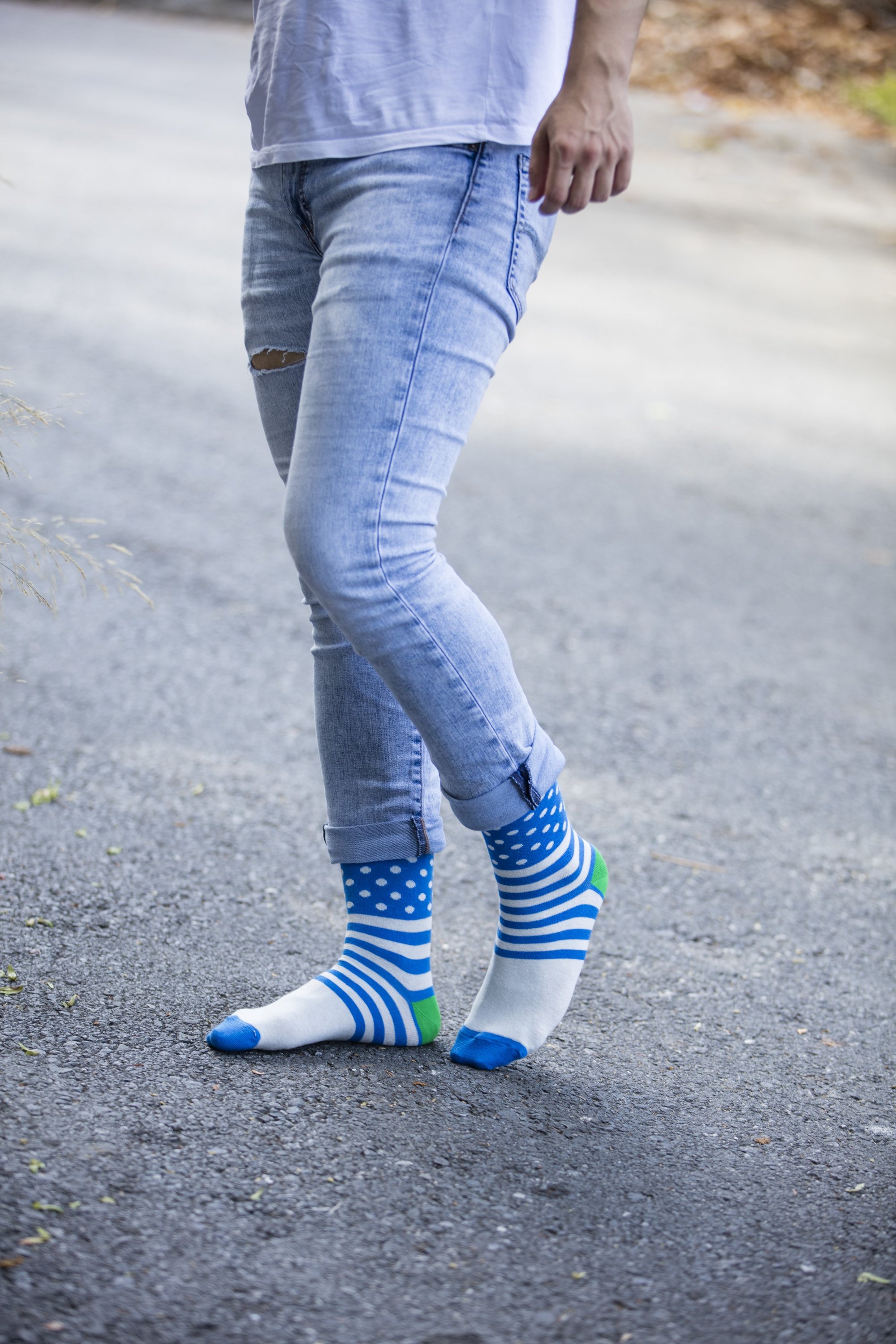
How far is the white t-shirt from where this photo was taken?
4.61 ft

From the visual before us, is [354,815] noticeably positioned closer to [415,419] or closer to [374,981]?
[374,981]

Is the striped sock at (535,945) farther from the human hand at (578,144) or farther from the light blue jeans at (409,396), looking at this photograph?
the human hand at (578,144)

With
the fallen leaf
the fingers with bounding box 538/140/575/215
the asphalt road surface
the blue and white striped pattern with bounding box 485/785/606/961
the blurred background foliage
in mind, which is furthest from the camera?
the blurred background foliage

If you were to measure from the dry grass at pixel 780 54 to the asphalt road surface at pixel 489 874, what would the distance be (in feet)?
19.2

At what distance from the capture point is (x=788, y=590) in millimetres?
3861

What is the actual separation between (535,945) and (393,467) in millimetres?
639

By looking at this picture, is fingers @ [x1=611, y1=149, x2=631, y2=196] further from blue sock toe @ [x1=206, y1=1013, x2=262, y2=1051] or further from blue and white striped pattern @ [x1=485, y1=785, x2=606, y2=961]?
blue sock toe @ [x1=206, y1=1013, x2=262, y2=1051]

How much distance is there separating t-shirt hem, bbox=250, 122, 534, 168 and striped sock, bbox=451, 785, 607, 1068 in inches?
29.9

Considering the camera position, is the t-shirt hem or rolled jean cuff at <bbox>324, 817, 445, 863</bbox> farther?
rolled jean cuff at <bbox>324, 817, 445, 863</bbox>

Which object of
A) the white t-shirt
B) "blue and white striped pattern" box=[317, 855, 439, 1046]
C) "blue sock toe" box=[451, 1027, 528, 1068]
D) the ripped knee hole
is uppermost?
the white t-shirt

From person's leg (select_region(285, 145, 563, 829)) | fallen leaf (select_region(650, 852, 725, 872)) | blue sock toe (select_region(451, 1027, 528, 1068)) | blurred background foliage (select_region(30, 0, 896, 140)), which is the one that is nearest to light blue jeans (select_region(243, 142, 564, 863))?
person's leg (select_region(285, 145, 563, 829))

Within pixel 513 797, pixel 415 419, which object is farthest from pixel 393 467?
pixel 513 797

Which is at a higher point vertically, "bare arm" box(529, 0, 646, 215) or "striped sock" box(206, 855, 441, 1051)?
"bare arm" box(529, 0, 646, 215)

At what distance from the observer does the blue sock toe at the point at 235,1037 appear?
1.62m
